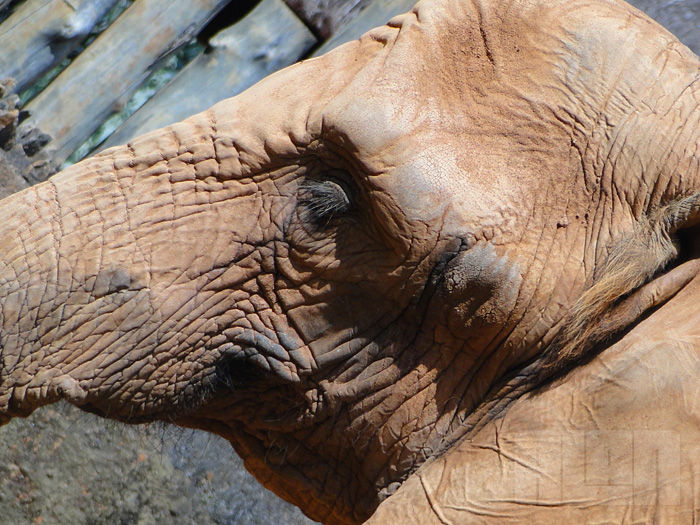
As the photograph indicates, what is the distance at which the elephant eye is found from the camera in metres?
2.04

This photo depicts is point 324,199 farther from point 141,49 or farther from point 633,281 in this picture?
point 141,49

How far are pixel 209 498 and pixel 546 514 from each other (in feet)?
8.71

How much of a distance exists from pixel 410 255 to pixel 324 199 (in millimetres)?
250

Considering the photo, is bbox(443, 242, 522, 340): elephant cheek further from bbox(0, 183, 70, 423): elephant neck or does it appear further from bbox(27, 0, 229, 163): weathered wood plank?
bbox(27, 0, 229, 163): weathered wood plank

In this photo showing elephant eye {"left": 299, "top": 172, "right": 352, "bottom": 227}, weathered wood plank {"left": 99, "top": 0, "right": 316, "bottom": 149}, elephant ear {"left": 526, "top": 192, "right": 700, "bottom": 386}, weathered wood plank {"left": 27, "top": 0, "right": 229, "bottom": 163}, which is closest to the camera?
elephant ear {"left": 526, "top": 192, "right": 700, "bottom": 386}

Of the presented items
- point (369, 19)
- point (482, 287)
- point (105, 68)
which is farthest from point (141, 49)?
point (482, 287)

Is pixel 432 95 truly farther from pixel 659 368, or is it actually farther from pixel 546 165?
pixel 659 368

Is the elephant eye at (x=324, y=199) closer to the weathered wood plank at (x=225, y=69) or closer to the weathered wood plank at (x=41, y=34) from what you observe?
the weathered wood plank at (x=225, y=69)

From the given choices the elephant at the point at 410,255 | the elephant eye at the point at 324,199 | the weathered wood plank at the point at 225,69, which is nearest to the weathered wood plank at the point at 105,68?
the weathered wood plank at the point at 225,69

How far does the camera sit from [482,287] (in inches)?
76.3

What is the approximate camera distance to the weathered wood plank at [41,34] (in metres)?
3.97

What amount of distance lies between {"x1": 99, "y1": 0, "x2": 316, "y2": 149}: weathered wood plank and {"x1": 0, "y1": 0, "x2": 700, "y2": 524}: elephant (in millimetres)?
2134

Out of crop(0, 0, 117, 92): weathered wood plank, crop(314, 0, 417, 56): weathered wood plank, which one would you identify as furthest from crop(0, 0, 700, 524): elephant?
crop(314, 0, 417, 56): weathered wood plank

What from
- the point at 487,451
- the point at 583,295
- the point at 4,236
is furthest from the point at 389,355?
the point at 4,236
